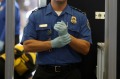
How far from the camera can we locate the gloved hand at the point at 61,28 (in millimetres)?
1566

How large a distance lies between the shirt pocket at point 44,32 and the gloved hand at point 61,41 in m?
0.11

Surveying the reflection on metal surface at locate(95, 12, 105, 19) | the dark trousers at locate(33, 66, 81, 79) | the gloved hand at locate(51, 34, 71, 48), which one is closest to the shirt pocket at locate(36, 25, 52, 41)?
the gloved hand at locate(51, 34, 71, 48)

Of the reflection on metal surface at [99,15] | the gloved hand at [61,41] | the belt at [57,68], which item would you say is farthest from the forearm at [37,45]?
the reflection on metal surface at [99,15]

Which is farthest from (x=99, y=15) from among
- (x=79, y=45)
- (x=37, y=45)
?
(x=37, y=45)

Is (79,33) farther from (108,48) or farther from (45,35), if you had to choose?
(108,48)

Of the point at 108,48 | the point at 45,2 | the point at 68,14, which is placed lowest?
the point at 108,48

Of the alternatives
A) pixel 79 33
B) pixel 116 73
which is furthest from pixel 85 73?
pixel 116 73

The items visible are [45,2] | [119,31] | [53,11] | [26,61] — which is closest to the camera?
[119,31]

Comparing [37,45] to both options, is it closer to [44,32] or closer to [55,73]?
[44,32]

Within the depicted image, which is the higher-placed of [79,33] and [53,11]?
[53,11]

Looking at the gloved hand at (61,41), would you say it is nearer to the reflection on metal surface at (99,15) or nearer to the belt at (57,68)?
the belt at (57,68)

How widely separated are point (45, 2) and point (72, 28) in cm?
130

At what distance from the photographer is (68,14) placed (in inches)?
67.7

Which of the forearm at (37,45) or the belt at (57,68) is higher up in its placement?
the forearm at (37,45)
